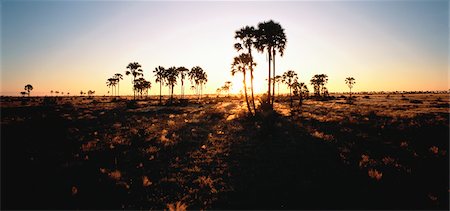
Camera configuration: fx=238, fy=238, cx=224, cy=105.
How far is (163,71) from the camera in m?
75.4

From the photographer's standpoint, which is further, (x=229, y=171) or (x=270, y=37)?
(x=270, y=37)

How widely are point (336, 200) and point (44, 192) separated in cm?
979

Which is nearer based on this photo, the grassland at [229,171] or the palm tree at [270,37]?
the grassland at [229,171]

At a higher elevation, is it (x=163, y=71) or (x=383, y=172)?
(x=163, y=71)

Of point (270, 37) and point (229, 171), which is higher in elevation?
point (270, 37)

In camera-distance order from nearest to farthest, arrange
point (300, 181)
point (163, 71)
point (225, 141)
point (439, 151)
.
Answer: point (300, 181), point (439, 151), point (225, 141), point (163, 71)

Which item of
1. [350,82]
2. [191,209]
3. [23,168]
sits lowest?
[191,209]

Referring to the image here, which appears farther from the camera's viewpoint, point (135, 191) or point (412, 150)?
point (412, 150)

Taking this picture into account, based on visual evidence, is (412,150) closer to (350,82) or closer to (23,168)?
(23,168)

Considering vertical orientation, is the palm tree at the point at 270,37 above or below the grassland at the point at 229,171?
above

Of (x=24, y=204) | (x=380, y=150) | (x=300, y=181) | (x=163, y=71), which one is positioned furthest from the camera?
(x=163, y=71)

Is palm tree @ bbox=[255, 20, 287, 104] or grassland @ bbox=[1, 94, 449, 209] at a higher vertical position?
palm tree @ bbox=[255, 20, 287, 104]

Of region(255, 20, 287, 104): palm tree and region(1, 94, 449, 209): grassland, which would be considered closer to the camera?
region(1, 94, 449, 209): grassland

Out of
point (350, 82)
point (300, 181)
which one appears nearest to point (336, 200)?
point (300, 181)
